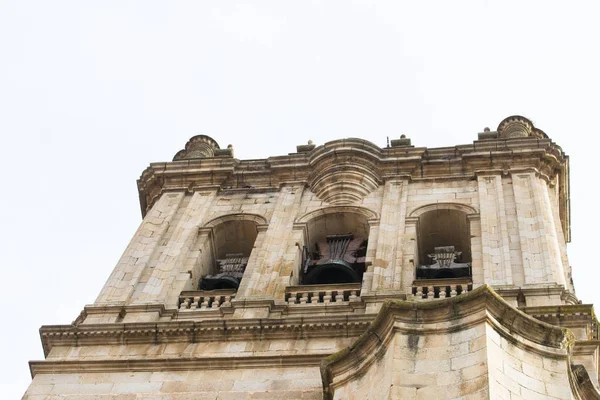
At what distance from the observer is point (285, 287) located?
24.6 meters

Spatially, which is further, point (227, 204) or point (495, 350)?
point (227, 204)

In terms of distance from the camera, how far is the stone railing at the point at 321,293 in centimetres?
2408

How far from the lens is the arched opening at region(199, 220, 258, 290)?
2766 centimetres

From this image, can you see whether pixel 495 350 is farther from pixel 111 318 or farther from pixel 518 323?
pixel 111 318

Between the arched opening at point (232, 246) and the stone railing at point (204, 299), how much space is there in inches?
82.4

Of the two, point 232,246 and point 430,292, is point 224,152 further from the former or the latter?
point 430,292

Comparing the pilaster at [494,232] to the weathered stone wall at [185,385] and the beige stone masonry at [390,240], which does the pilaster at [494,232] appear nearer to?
the beige stone masonry at [390,240]

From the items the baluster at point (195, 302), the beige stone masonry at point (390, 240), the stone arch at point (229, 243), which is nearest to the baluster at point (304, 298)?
the beige stone masonry at point (390, 240)

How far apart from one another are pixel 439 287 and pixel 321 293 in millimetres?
2284

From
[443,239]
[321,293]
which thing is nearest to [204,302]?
[321,293]

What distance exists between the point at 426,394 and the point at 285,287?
9069 mm

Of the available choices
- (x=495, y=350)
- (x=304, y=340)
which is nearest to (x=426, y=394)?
(x=495, y=350)

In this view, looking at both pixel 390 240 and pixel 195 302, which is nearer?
pixel 195 302

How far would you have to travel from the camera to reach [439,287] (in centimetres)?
2406
